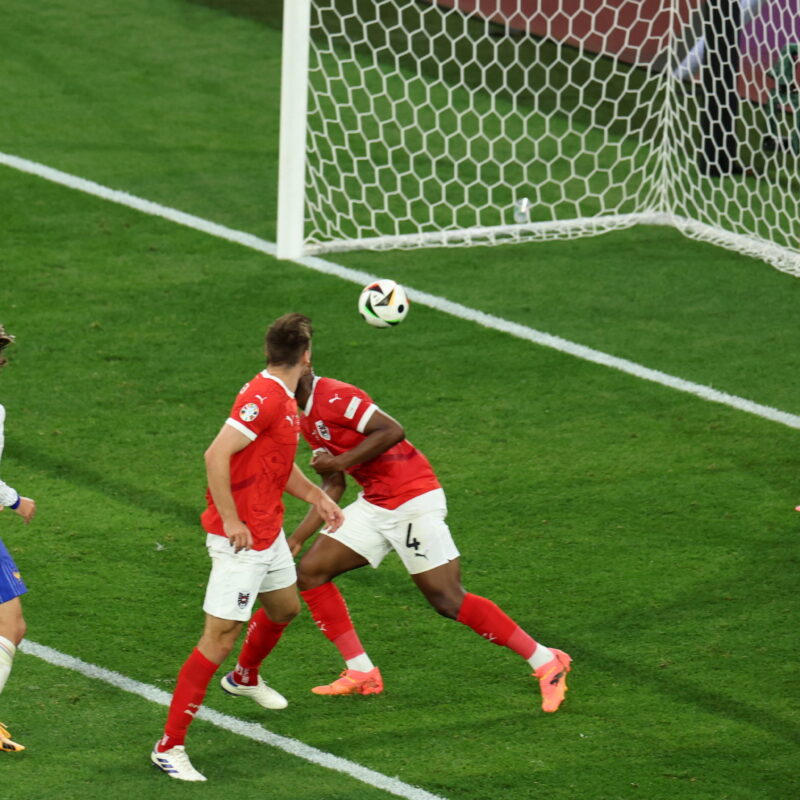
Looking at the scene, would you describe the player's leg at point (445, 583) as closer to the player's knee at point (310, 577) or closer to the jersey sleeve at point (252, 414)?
the player's knee at point (310, 577)

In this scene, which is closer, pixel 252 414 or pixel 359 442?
pixel 252 414

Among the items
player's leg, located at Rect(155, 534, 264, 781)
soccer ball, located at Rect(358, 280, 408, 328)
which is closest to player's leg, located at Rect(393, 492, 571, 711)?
player's leg, located at Rect(155, 534, 264, 781)

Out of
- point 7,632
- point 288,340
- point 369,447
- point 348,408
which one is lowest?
point 7,632

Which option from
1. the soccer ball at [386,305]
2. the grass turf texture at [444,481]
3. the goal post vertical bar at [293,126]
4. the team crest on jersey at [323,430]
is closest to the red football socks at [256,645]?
the grass turf texture at [444,481]

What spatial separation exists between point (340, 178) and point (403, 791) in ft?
25.4

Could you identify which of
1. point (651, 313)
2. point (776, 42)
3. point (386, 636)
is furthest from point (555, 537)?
point (776, 42)

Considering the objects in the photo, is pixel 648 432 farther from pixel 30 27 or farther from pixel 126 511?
pixel 30 27

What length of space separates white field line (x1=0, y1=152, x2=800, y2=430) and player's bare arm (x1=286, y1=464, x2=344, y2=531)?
166 inches

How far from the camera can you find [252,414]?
5.96 meters

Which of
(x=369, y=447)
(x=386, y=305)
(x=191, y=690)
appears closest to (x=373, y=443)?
(x=369, y=447)

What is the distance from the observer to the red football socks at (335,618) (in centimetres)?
684

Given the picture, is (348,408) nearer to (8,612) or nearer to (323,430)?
(323,430)

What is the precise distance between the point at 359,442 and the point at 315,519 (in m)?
0.35

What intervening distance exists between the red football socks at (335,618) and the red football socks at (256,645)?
27 cm
